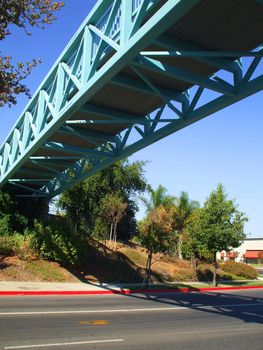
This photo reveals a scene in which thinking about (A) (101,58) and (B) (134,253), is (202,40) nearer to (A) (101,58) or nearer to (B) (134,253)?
(A) (101,58)

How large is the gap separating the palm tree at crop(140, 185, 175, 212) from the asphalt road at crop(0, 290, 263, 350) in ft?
84.3

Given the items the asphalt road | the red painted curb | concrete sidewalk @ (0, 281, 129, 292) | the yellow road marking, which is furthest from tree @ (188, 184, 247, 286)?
the yellow road marking

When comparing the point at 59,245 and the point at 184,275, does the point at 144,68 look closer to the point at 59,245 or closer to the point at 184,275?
the point at 59,245

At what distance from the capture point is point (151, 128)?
15.5m

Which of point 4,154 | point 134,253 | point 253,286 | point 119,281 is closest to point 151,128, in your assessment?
point 119,281

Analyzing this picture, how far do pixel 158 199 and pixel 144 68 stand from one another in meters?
32.7

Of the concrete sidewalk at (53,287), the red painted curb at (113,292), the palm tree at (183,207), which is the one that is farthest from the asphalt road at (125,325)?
the palm tree at (183,207)

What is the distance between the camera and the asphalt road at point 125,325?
870cm

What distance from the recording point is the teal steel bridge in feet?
29.3

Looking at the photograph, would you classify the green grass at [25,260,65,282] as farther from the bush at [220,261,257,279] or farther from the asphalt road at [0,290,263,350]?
the bush at [220,261,257,279]

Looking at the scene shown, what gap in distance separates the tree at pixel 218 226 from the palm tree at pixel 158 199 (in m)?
14.4

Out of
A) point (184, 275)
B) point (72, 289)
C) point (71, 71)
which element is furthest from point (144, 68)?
point (184, 275)

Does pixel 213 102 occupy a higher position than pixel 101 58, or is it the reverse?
pixel 101 58

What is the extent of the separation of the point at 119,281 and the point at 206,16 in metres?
17.7
